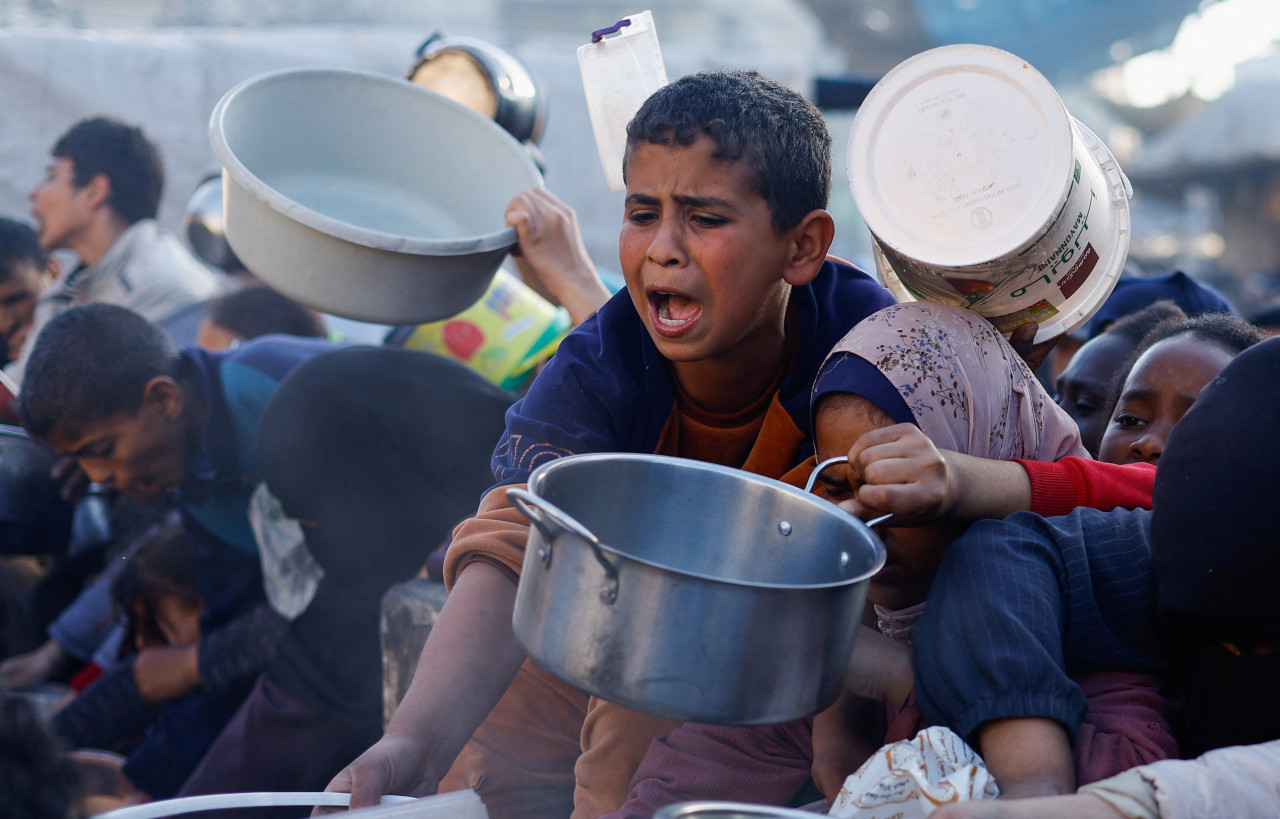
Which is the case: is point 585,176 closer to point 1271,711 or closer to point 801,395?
point 801,395

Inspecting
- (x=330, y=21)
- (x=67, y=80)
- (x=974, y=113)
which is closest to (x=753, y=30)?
(x=330, y=21)

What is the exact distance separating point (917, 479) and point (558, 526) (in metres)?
0.47

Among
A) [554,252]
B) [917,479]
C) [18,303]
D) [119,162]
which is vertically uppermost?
[917,479]

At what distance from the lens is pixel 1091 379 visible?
2734mm

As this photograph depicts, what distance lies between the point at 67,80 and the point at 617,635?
6.55 m

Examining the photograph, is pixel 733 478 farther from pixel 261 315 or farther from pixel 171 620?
pixel 261 315

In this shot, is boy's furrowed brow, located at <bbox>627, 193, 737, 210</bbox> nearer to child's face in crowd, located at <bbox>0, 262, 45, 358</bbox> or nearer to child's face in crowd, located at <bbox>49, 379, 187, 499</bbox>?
child's face in crowd, located at <bbox>49, 379, 187, 499</bbox>

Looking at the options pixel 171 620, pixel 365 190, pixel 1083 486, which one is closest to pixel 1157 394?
pixel 1083 486

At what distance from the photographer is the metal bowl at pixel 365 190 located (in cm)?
227

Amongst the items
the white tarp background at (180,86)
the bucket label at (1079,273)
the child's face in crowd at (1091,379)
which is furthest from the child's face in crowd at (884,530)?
the white tarp background at (180,86)

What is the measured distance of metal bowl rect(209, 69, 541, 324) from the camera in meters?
2.27

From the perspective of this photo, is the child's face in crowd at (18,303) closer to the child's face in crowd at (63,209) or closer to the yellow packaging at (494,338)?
the child's face in crowd at (63,209)

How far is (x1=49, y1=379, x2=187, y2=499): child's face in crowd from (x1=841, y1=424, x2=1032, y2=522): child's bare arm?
2546 millimetres

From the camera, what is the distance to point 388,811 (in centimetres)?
108
